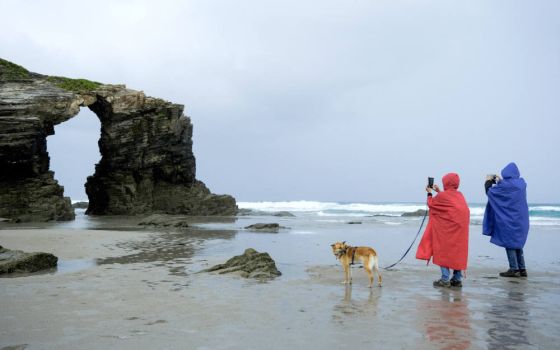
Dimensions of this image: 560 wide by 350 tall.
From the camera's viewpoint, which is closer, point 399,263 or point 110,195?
point 399,263

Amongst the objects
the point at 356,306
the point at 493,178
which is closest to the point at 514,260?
the point at 493,178

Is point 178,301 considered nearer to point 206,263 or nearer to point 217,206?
point 206,263

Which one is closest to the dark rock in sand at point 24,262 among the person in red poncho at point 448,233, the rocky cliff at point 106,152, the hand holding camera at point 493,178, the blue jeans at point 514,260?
the person in red poncho at point 448,233

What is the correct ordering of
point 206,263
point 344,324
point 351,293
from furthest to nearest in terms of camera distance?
1. point 206,263
2. point 351,293
3. point 344,324

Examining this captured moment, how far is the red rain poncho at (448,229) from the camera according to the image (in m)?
8.86

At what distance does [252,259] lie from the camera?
10.7 m

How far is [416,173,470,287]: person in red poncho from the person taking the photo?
886 centimetres

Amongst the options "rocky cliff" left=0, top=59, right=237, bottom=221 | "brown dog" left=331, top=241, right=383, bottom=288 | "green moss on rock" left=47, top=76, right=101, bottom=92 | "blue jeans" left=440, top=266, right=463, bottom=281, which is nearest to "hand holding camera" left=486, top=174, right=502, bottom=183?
"blue jeans" left=440, top=266, right=463, bottom=281

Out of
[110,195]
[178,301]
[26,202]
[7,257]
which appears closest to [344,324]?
[178,301]

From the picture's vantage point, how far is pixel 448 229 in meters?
9.03

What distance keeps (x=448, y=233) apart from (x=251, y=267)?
4.41 m

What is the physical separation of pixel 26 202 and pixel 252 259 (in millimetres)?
28704

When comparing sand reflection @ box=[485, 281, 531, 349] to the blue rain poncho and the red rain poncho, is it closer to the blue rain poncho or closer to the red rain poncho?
the red rain poncho

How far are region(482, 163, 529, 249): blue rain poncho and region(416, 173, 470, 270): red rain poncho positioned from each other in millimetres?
1767
